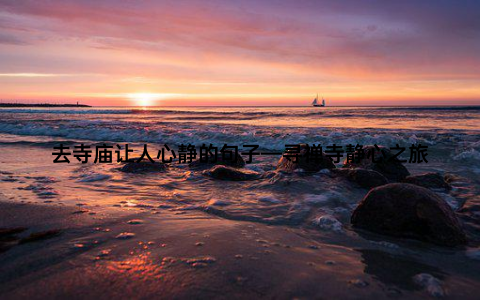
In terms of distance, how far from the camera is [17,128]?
19703 millimetres

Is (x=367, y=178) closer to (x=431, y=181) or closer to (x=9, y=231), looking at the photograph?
(x=431, y=181)

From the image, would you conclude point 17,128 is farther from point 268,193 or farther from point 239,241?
point 239,241

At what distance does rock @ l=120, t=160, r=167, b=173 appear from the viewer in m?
6.99

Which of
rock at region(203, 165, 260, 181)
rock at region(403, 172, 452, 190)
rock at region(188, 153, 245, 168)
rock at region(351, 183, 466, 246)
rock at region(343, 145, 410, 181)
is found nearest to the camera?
rock at region(351, 183, 466, 246)

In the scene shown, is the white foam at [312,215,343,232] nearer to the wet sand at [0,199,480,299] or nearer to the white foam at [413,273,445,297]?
the wet sand at [0,199,480,299]

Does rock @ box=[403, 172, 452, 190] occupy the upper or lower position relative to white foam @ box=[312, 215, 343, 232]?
upper

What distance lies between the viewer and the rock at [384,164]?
6581 mm

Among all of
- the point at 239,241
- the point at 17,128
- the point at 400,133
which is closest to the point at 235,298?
the point at 239,241

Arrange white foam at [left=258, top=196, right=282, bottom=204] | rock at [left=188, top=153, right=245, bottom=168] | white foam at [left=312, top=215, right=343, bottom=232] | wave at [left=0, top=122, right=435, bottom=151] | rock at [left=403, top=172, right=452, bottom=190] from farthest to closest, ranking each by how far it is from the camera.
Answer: wave at [left=0, top=122, right=435, bottom=151] → rock at [left=188, top=153, right=245, bottom=168] → rock at [left=403, top=172, right=452, bottom=190] → white foam at [left=258, top=196, right=282, bottom=204] → white foam at [left=312, top=215, right=343, bottom=232]

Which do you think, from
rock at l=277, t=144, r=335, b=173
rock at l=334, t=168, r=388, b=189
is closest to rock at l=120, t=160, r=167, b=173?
rock at l=277, t=144, r=335, b=173

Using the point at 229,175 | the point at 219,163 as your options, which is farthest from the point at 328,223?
the point at 219,163

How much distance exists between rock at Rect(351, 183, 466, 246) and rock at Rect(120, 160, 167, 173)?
4678 millimetres

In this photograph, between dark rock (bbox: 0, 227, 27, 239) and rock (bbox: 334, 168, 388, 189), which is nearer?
dark rock (bbox: 0, 227, 27, 239)

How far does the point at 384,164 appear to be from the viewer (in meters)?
6.77
